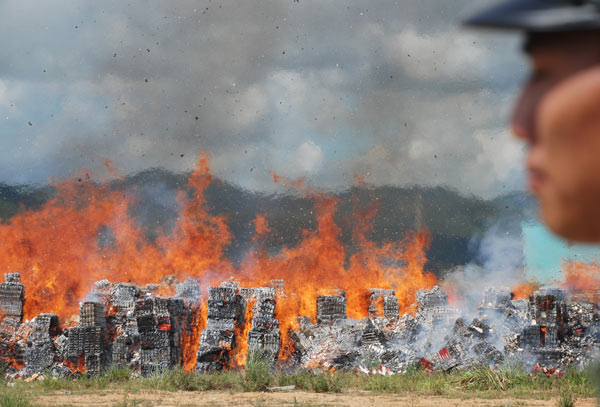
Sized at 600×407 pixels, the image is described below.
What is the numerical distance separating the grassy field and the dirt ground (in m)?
0.44

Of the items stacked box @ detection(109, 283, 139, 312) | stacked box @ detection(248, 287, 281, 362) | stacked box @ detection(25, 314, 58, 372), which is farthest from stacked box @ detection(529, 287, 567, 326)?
stacked box @ detection(25, 314, 58, 372)

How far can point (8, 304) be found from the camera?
20.6 m

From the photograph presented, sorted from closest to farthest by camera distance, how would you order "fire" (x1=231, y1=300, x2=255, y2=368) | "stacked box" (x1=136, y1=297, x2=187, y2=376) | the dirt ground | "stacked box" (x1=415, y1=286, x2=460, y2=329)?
the dirt ground
"stacked box" (x1=136, y1=297, x2=187, y2=376)
"fire" (x1=231, y1=300, x2=255, y2=368)
"stacked box" (x1=415, y1=286, x2=460, y2=329)

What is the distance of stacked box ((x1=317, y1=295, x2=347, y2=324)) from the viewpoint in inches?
781

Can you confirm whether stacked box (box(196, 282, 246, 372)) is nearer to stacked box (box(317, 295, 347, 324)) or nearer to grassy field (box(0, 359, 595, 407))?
grassy field (box(0, 359, 595, 407))

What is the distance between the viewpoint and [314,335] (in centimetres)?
1909

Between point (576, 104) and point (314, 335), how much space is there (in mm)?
18643

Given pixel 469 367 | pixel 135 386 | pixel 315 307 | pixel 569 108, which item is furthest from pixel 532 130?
pixel 315 307

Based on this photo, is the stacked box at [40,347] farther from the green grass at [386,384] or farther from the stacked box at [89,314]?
the green grass at [386,384]

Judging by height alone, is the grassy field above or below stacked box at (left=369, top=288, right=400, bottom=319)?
below

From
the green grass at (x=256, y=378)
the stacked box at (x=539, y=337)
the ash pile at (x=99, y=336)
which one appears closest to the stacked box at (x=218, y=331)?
the ash pile at (x=99, y=336)

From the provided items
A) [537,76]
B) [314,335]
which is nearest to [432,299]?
[314,335]

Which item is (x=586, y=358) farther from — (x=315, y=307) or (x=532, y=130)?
(x=532, y=130)

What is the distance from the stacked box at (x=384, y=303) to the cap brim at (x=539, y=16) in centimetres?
2022
